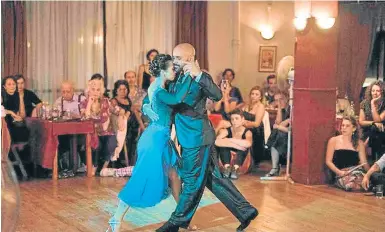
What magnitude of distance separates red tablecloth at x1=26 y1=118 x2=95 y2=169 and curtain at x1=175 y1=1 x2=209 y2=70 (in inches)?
128

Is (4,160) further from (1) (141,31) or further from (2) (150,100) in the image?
(1) (141,31)

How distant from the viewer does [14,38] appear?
8.52m

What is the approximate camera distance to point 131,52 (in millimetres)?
9719

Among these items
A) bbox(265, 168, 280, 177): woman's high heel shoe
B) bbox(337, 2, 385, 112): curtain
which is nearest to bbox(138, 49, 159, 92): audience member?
bbox(265, 168, 280, 177): woman's high heel shoe

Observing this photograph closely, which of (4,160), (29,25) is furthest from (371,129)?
(4,160)

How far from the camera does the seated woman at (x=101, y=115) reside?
752 cm

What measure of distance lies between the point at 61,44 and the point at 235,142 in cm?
321

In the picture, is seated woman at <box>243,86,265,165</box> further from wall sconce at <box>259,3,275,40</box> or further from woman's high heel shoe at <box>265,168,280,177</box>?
wall sconce at <box>259,3,275,40</box>

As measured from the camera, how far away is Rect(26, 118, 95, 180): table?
280 inches

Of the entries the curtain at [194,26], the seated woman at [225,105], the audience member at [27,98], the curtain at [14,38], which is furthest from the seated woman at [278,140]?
the curtain at [14,38]

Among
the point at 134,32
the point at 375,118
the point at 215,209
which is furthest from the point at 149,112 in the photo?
the point at 134,32

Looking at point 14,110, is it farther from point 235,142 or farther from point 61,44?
point 235,142

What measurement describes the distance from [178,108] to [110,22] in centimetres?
535

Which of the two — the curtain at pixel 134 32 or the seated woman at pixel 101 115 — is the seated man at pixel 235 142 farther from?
the curtain at pixel 134 32
